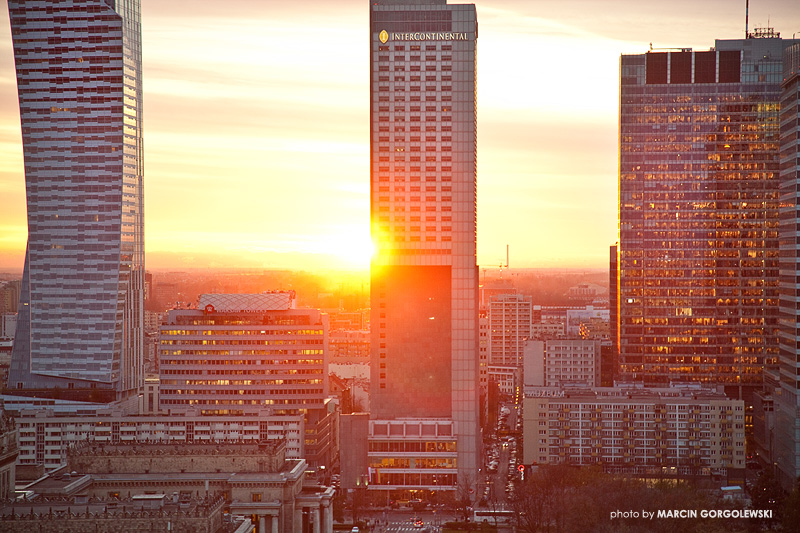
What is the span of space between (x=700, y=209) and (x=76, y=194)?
345 feet

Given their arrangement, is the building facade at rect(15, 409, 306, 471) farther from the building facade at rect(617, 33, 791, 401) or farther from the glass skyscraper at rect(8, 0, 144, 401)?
the building facade at rect(617, 33, 791, 401)

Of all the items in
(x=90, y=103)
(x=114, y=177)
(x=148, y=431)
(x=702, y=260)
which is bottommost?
(x=148, y=431)

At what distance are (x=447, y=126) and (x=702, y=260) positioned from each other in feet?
191

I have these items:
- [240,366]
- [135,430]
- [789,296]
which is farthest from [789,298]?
[135,430]

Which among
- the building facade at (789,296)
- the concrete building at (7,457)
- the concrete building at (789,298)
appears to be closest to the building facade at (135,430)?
the concrete building at (7,457)

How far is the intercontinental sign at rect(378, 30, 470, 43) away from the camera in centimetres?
16338

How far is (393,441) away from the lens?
155000 mm

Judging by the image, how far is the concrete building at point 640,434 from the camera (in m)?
161

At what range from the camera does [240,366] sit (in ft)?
587

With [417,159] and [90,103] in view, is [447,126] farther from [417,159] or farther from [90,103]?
[90,103]

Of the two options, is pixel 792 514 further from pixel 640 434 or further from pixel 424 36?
pixel 424 36

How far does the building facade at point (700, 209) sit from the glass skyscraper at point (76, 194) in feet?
279

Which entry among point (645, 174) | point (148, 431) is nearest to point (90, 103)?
point (148, 431)

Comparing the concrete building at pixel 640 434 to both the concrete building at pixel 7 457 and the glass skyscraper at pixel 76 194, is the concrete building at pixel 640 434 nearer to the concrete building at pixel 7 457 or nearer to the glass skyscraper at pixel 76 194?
the glass skyscraper at pixel 76 194
